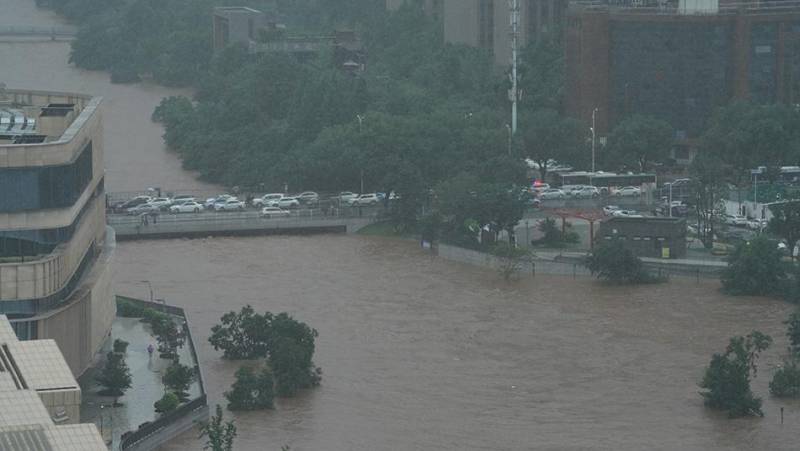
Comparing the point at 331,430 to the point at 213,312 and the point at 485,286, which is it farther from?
the point at 485,286

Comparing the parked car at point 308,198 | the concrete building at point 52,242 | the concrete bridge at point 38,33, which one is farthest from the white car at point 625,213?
the concrete bridge at point 38,33

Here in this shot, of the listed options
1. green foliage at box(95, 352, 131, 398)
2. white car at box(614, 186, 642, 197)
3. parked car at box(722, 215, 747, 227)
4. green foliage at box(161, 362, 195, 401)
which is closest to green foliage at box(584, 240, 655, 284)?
parked car at box(722, 215, 747, 227)

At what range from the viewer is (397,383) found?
33719 millimetres

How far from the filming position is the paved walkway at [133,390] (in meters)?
29.8

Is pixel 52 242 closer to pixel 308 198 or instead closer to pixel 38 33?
pixel 308 198

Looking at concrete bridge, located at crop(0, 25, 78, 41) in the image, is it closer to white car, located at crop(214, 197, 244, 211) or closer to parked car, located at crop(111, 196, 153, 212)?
parked car, located at crop(111, 196, 153, 212)

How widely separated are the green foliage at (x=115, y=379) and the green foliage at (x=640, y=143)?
23078 mm

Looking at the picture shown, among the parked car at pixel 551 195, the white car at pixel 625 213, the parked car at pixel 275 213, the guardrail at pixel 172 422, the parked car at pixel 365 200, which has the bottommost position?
the guardrail at pixel 172 422

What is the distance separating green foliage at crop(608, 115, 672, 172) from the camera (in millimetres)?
→ 52906

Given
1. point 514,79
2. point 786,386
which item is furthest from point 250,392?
point 514,79

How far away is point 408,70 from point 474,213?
23.0 metres

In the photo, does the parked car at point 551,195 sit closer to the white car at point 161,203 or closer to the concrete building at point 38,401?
the white car at point 161,203

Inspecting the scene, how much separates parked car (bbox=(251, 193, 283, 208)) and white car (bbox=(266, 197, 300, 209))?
0.38 ft

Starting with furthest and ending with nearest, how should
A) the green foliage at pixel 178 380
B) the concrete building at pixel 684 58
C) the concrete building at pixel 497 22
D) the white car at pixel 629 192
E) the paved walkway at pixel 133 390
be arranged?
the concrete building at pixel 497 22 → the concrete building at pixel 684 58 → the white car at pixel 629 192 → the green foliage at pixel 178 380 → the paved walkway at pixel 133 390
